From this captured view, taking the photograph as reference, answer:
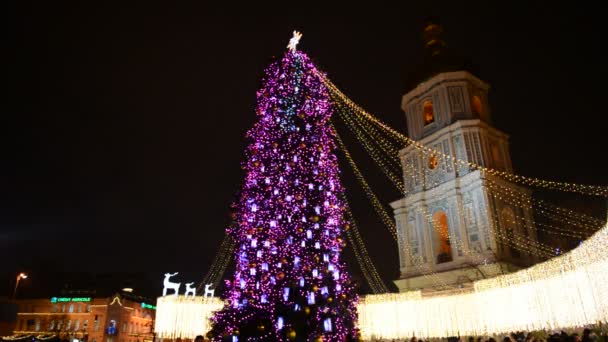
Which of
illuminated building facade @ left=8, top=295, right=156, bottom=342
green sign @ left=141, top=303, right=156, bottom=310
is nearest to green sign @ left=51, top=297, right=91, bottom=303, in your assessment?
illuminated building facade @ left=8, top=295, right=156, bottom=342

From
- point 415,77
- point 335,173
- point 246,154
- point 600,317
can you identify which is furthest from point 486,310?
point 415,77

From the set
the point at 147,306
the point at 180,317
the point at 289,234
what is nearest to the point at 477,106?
the point at 289,234

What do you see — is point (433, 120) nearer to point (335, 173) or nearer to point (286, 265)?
point (335, 173)

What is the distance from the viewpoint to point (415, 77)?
32625 millimetres

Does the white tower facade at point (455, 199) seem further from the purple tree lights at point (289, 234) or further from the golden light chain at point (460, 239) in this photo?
the purple tree lights at point (289, 234)

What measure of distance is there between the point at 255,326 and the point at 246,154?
17.2 ft

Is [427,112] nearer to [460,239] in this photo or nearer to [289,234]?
[460,239]

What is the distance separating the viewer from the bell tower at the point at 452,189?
25.4 metres

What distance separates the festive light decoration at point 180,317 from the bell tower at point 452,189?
12.7 metres

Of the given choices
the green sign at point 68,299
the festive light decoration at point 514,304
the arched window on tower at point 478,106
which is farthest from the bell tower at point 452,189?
the green sign at point 68,299

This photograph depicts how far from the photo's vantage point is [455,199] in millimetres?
27141

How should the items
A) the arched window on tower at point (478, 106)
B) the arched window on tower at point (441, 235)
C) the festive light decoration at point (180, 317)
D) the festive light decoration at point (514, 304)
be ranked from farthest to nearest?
1. the arched window on tower at point (478, 106)
2. the arched window on tower at point (441, 235)
3. the festive light decoration at point (180, 317)
4. the festive light decoration at point (514, 304)

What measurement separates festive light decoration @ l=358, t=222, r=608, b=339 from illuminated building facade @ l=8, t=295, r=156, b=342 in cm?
3954

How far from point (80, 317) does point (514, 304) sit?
50.9m
